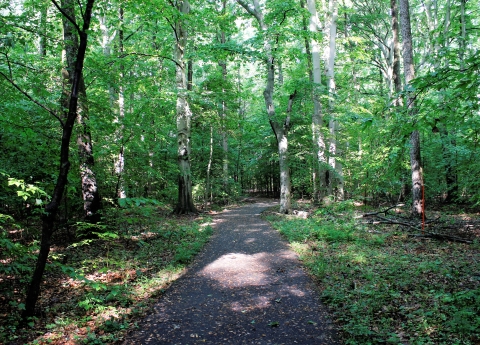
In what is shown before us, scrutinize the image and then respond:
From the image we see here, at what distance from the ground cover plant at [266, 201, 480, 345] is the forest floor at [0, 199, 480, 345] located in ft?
0.07

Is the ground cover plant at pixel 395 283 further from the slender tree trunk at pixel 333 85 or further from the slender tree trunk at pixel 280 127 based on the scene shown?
the slender tree trunk at pixel 333 85

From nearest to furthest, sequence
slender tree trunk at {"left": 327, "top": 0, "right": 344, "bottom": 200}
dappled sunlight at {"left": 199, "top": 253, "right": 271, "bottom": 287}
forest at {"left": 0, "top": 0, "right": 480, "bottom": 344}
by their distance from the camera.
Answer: forest at {"left": 0, "top": 0, "right": 480, "bottom": 344}
dappled sunlight at {"left": 199, "top": 253, "right": 271, "bottom": 287}
slender tree trunk at {"left": 327, "top": 0, "right": 344, "bottom": 200}

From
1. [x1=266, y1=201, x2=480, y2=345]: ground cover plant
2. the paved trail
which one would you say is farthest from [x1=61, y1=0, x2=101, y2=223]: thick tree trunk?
[x1=266, y1=201, x2=480, y2=345]: ground cover plant

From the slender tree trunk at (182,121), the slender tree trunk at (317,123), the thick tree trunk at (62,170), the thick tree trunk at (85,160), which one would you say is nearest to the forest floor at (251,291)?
the thick tree trunk at (62,170)

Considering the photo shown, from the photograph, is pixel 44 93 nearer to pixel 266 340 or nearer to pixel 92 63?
pixel 92 63

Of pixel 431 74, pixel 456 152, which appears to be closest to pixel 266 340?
pixel 431 74

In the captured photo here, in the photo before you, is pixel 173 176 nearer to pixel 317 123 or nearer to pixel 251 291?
pixel 317 123

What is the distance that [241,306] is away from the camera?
15.0 feet

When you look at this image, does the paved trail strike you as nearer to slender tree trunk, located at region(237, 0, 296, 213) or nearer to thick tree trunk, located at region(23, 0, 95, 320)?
thick tree trunk, located at region(23, 0, 95, 320)

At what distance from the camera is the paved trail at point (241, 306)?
3.69 meters

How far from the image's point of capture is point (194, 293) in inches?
202

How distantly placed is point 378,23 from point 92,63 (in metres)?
17.8

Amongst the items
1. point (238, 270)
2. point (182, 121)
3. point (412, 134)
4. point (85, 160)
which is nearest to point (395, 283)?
point (238, 270)

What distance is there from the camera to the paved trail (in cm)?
369
